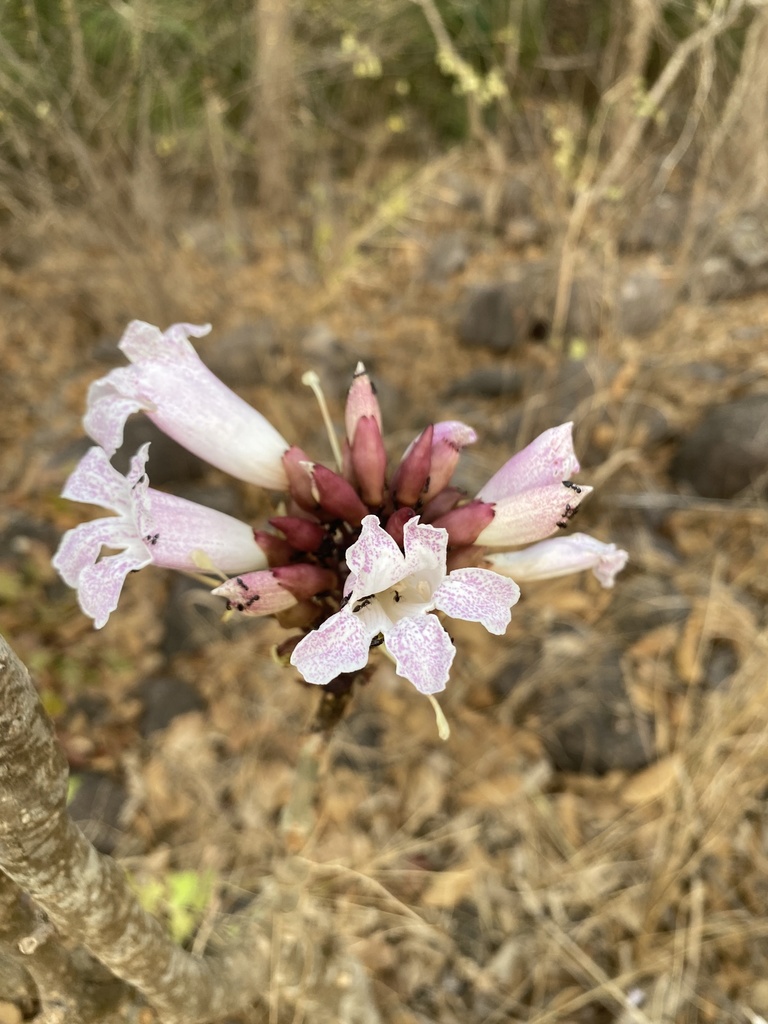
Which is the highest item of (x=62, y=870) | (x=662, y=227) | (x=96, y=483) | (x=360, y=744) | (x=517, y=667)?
(x=96, y=483)

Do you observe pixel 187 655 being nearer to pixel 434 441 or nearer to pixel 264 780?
pixel 264 780

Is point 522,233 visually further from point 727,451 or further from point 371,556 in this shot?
point 371,556

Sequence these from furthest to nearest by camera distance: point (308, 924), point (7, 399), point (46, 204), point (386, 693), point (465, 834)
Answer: point (7, 399), point (46, 204), point (386, 693), point (465, 834), point (308, 924)

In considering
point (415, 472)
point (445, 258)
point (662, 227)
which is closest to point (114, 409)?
point (415, 472)

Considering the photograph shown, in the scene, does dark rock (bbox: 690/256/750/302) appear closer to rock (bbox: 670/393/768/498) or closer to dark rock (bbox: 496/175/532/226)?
rock (bbox: 670/393/768/498)

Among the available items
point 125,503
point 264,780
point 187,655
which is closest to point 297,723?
point 264,780
